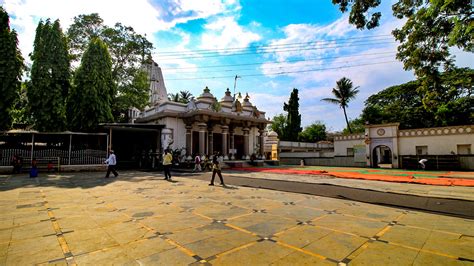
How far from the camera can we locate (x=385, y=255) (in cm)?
337

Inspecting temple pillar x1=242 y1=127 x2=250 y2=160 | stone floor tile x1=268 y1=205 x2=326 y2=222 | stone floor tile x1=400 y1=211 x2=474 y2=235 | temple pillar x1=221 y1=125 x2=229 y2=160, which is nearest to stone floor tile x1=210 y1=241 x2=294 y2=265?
stone floor tile x1=268 y1=205 x2=326 y2=222

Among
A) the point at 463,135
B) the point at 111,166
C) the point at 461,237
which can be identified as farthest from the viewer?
the point at 463,135

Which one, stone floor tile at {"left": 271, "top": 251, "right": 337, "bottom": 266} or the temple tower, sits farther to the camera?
the temple tower

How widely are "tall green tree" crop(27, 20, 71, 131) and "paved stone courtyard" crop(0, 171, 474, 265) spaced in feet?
41.3

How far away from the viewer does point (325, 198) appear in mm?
7691

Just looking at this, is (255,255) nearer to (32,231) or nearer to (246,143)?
(32,231)

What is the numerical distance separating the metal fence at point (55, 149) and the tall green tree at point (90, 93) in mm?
1434

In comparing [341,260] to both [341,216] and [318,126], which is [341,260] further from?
[318,126]

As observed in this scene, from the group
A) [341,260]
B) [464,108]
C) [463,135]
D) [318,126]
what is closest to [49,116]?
[341,260]

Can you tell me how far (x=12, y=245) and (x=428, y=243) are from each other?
637cm

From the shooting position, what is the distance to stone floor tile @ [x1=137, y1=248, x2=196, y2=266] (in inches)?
123

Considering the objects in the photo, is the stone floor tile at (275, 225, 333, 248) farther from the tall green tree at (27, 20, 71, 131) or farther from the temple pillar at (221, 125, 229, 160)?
the tall green tree at (27, 20, 71, 131)

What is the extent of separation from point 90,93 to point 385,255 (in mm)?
21057

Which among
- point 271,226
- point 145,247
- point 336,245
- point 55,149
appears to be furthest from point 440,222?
point 55,149
